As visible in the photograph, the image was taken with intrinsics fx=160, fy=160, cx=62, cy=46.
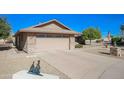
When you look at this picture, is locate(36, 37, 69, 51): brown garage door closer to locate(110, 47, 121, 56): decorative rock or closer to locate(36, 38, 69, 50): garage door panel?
locate(36, 38, 69, 50): garage door panel

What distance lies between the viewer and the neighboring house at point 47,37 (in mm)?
18109

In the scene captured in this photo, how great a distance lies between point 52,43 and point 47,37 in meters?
0.96

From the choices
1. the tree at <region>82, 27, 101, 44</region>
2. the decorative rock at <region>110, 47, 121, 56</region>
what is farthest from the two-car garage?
the tree at <region>82, 27, 101, 44</region>

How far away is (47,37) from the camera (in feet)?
63.2

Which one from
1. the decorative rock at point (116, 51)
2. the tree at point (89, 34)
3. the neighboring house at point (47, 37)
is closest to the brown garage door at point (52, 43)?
the neighboring house at point (47, 37)

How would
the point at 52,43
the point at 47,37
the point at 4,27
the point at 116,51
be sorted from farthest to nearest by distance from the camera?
the point at 4,27, the point at 52,43, the point at 47,37, the point at 116,51

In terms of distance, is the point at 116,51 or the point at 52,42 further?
the point at 52,42

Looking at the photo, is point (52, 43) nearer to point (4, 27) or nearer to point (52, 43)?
point (52, 43)

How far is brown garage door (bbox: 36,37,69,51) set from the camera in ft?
61.2

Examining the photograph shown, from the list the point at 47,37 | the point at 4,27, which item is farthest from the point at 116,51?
the point at 4,27

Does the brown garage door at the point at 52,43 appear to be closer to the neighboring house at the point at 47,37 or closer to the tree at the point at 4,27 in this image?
the neighboring house at the point at 47,37
